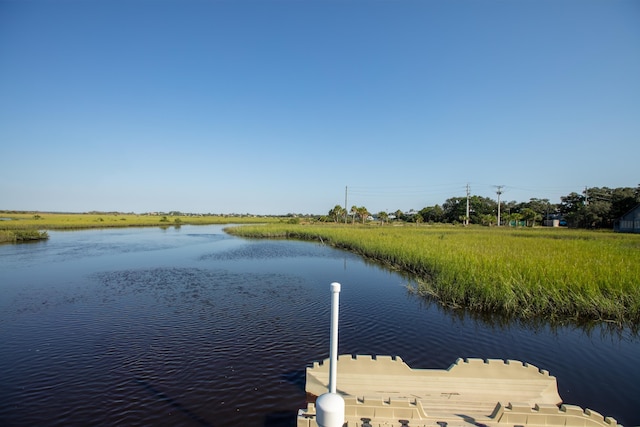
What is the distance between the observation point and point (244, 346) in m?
7.71

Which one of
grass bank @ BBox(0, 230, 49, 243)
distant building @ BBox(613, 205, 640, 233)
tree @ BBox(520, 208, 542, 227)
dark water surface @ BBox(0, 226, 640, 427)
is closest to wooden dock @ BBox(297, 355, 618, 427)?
dark water surface @ BBox(0, 226, 640, 427)

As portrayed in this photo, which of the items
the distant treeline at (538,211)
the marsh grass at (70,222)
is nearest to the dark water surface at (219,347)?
the marsh grass at (70,222)

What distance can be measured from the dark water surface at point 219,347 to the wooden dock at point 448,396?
3.57 feet

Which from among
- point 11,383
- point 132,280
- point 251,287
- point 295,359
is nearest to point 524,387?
point 295,359

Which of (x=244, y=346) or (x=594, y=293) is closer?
(x=244, y=346)

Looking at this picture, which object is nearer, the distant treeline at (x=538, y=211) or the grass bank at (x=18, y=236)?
the grass bank at (x=18, y=236)

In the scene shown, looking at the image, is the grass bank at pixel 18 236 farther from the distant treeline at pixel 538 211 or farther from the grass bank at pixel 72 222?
the distant treeline at pixel 538 211

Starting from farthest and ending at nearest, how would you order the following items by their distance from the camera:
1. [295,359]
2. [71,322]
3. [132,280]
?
[132,280] < [71,322] < [295,359]

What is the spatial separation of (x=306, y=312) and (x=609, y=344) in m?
8.29

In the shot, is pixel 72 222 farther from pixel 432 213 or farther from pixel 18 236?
pixel 432 213

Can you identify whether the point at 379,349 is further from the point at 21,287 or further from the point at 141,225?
the point at 141,225

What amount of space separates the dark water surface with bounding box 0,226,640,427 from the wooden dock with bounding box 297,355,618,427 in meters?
1.09

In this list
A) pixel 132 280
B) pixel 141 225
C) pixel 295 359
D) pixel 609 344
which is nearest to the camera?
pixel 295 359

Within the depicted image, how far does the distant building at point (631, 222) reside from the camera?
3828 cm
